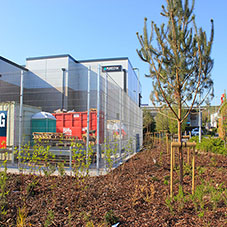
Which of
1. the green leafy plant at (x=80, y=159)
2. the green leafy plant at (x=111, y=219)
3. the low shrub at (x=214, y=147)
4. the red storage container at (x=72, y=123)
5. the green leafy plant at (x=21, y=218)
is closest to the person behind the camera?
the green leafy plant at (x=21, y=218)

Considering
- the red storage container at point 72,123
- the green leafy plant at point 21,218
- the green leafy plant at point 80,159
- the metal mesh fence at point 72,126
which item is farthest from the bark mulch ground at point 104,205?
the red storage container at point 72,123

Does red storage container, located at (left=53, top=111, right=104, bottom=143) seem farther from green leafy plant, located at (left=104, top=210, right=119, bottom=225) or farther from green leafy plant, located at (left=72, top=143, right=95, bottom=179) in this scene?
green leafy plant, located at (left=104, top=210, right=119, bottom=225)

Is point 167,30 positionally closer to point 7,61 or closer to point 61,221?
point 61,221

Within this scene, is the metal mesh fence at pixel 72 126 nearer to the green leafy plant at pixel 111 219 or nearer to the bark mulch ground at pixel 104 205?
the bark mulch ground at pixel 104 205

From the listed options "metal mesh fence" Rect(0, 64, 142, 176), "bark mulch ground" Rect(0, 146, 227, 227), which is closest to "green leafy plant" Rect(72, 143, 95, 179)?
"metal mesh fence" Rect(0, 64, 142, 176)

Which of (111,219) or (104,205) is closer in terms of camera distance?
(111,219)

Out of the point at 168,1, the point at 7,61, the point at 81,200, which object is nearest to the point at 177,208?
the point at 81,200

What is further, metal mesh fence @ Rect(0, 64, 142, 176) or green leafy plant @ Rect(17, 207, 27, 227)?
metal mesh fence @ Rect(0, 64, 142, 176)

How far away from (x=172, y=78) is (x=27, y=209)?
3.77 metres

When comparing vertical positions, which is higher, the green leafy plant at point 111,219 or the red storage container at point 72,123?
the red storage container at point 72,123

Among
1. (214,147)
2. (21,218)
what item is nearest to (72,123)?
(214,147)

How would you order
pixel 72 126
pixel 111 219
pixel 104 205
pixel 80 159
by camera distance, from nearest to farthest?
pixel 111 219 → pixel 104 205 → pixel 80 159 → pixel 72 126

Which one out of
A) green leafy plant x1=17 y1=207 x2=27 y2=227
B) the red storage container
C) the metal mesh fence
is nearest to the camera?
green leafy plant x1=17 y1=207 x2=27 y2=227

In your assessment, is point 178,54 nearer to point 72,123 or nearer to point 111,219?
point 111,219
